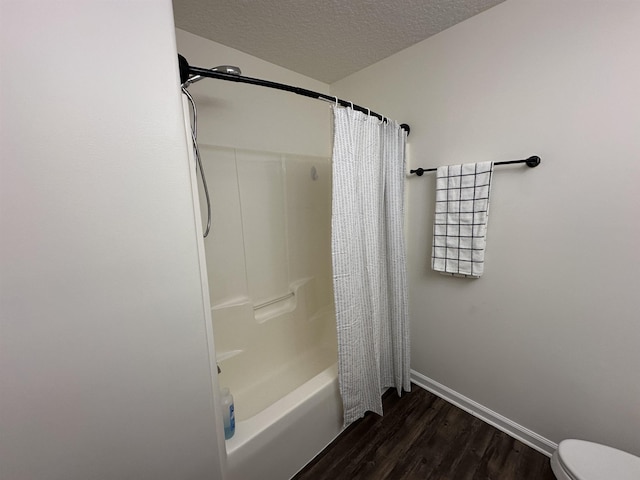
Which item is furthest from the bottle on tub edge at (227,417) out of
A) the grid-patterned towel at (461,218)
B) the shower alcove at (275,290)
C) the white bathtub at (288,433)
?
the grid-patterned towel at (461,218)

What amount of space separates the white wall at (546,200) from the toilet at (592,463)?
22cm

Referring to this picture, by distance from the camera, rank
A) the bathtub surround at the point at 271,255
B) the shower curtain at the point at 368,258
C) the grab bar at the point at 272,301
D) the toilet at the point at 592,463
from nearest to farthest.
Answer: the toilet at the point at 592,463, the shower curtain at the point at 368,258, the bathtub surround at the point at 271,255, the grab bar at the point at 272,301

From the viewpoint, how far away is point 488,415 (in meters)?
1.50

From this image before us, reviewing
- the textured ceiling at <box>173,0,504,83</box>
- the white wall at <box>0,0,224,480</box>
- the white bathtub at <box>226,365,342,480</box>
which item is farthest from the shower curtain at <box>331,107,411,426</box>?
the white wall at <box>0,0,224,480</box>

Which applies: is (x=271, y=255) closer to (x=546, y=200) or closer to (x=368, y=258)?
(x=368, y=258)

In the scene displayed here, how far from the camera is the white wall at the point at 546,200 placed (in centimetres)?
101

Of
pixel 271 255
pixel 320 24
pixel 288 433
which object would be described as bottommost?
pixel 288 433

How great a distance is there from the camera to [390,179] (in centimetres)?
143

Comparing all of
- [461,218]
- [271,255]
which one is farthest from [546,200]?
[271,255]

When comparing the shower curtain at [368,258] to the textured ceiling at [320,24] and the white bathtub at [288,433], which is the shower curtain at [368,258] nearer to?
the white bathtub at [288,433]

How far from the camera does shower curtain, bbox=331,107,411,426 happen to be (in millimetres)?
1177

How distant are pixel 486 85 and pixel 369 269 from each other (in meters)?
1.16

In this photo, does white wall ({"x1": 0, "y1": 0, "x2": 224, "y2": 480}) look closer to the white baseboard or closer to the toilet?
the toilet

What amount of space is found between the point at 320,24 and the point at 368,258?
129cm
